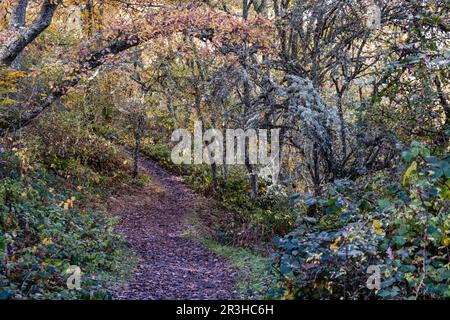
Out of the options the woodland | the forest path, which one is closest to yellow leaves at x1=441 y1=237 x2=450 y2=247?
the woodland

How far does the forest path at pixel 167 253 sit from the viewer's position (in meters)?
6.18

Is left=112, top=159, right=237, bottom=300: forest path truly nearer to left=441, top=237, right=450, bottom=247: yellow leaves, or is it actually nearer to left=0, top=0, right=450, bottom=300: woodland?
left=0, top=0, right=450, bottom=300: woodland

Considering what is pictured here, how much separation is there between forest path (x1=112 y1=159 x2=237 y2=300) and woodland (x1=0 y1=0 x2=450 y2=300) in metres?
0.06

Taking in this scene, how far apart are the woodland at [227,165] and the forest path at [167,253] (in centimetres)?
6

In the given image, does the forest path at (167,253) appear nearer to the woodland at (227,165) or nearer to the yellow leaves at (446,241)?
the woodland at (227,165)

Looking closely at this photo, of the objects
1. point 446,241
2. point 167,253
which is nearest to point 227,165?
point 167,253

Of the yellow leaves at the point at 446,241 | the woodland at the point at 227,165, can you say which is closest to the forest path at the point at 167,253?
the woodland at the point at 227,165

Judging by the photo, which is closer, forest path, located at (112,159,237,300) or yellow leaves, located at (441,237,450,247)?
yellow leaves, located at (441,237,450,247)

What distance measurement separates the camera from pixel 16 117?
354 inches

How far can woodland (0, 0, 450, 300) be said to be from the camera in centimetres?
409

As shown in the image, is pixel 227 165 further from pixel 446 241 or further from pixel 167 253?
pixel 446 241

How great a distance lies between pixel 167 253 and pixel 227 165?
7.07 metres
